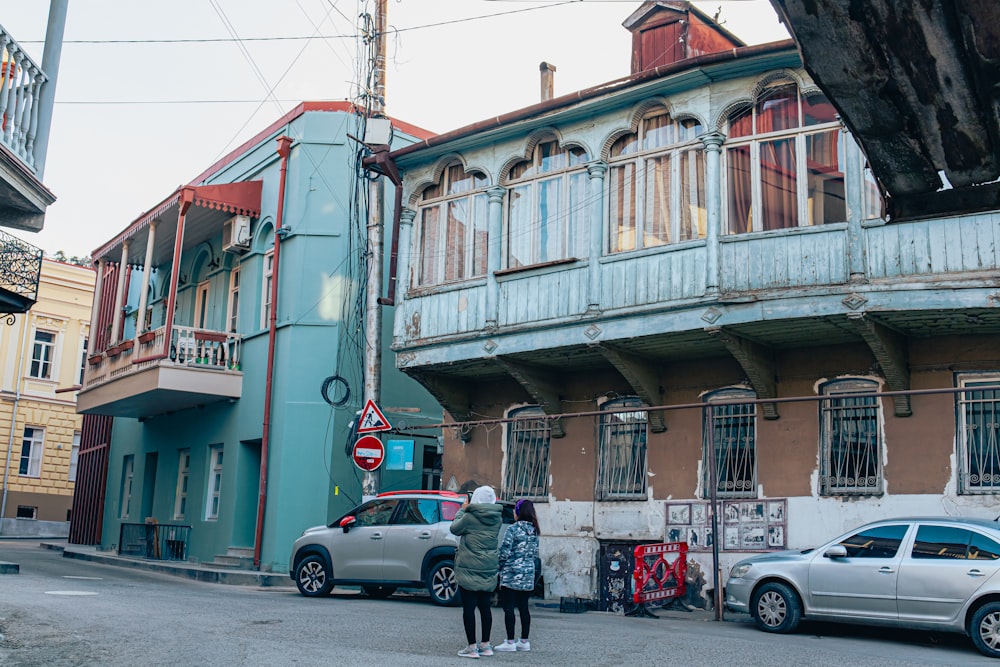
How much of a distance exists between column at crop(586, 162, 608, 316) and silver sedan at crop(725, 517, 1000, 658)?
16.0ft

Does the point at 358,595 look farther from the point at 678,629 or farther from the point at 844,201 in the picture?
the point at 844,201

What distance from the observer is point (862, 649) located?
10.5m

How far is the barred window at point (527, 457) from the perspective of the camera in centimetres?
1761

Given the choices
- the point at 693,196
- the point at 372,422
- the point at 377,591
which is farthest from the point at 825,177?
the point at 377,591

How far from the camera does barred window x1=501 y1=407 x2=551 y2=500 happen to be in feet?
57.8

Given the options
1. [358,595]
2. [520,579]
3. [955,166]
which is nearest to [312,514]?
[358,595]

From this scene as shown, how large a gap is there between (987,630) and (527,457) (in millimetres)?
8885

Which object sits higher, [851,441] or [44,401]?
[44,401]

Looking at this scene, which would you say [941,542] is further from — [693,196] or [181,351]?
[181,351]

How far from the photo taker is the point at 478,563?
916 centimetres

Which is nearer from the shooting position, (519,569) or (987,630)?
(519,569)

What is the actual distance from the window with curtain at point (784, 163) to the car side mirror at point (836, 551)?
4691mm

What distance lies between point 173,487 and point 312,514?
665 cm

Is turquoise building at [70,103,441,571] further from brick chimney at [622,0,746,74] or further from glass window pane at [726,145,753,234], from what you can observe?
glass window pane at [726,145,753,234]
